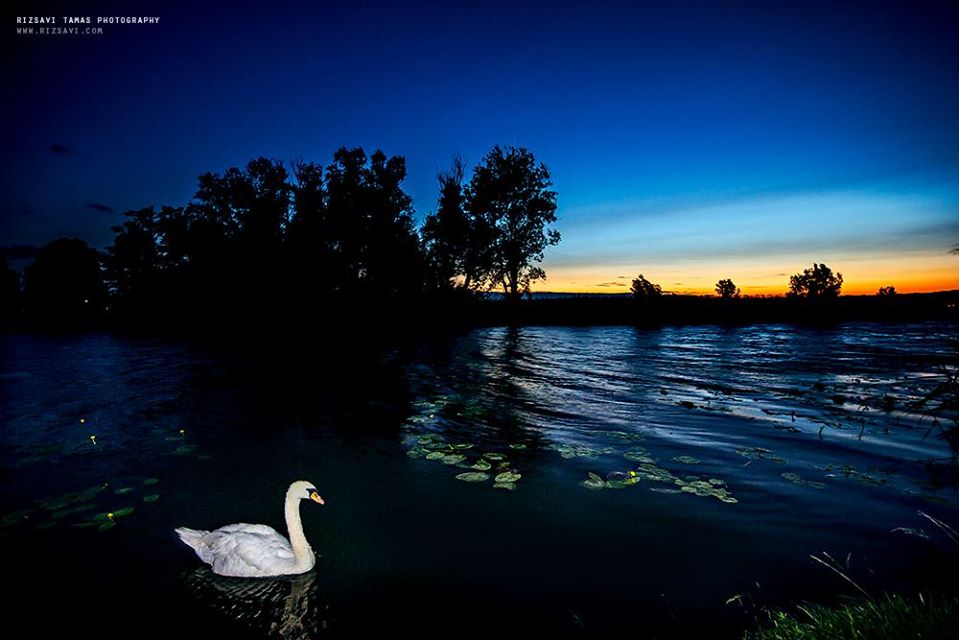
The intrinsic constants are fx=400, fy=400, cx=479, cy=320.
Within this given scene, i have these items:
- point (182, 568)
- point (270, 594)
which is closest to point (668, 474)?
point (270, 594)

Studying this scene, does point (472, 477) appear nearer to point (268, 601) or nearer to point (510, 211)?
point (268, 601)

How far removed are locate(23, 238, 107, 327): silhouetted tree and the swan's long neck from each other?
74.9 metres

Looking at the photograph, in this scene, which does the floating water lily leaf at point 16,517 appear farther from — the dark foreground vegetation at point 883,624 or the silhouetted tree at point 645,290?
the silhouetted tree at point 645,290

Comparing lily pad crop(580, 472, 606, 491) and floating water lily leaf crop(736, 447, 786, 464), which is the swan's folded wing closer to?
lily pad crop(580, 472, 606, 491)

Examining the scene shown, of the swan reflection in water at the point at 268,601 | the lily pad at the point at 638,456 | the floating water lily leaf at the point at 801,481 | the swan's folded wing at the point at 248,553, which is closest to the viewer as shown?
the swan reflection in water at the point at 268,601

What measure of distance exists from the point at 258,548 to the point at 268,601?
0.58m

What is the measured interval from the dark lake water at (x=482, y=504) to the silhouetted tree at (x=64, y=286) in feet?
197

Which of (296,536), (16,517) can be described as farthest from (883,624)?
(16,517)

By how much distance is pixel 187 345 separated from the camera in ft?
110

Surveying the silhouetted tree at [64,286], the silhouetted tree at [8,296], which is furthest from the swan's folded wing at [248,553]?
the silhouetted tree at [8,296]

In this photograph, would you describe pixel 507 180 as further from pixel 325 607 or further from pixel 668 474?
pixel 325 607

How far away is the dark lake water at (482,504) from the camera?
15.0ft

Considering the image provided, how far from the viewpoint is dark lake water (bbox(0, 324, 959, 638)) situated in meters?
4.57

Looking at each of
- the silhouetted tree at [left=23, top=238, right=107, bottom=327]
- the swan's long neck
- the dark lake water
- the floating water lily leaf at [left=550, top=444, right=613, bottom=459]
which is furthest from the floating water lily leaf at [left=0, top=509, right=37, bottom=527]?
the silhouetted tree at [left=23, top=238, right=107, bottom=327]
